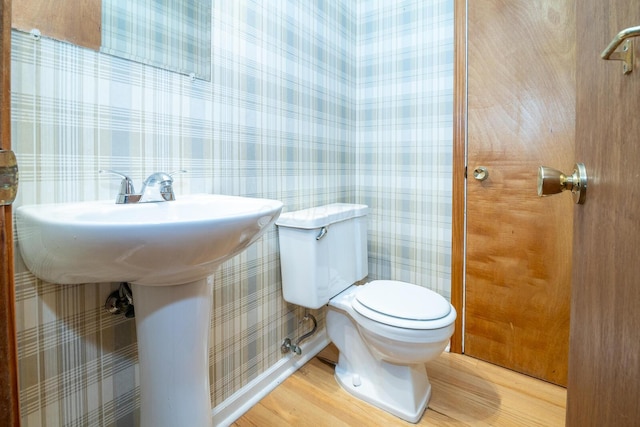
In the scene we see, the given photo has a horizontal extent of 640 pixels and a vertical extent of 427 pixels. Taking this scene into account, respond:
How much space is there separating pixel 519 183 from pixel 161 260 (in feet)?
4.73

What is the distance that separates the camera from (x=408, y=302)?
1.21 metres

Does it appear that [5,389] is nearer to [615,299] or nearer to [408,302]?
[615,299]

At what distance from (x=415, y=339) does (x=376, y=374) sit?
326 mm

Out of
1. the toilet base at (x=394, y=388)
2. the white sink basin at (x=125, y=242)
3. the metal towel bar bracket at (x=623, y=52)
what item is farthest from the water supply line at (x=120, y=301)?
the metal towel bar bracket at (x=623, y=52)

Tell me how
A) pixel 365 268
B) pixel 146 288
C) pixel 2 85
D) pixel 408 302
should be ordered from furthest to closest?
pixel 365 268, pixel 408 302, pixel 146 288, pixel 2 85

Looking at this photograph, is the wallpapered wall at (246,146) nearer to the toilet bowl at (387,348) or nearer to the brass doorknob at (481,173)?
the brass doorknob at (481,173)

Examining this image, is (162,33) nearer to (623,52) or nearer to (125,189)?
(125,189)

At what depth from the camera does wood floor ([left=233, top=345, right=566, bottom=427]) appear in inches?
46.3

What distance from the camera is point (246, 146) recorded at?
4.00 feet

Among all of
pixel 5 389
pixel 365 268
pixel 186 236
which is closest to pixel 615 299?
pixel 186 236

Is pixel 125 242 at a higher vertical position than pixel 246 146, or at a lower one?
lower

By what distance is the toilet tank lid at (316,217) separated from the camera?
1.27 metres

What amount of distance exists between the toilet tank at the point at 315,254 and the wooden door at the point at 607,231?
0.86m

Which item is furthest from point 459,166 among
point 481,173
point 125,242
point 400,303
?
point 125,242
